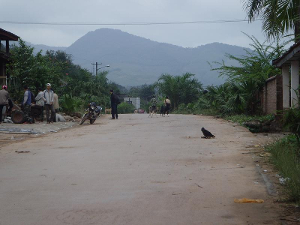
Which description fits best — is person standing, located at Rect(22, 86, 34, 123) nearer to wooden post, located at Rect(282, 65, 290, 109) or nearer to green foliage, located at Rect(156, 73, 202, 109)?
wooden post, located at Rect(282, 65, 290, 109)

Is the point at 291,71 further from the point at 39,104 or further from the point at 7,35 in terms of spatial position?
the point at 7,35

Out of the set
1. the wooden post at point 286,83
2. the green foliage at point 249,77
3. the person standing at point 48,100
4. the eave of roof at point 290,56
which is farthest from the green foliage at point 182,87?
the eave of roof at point 290,56

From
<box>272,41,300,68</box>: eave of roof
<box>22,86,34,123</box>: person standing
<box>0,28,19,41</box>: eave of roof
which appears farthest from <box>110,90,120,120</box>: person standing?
<box>272,41,300,68</box>: eave of roof

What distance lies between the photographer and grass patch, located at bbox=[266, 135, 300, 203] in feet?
19.4

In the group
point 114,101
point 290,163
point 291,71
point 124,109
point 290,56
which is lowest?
point 290,163

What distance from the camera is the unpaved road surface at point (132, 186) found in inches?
211

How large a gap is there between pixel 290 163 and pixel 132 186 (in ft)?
8.83

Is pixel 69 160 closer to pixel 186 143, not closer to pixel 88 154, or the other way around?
pixel 88 154

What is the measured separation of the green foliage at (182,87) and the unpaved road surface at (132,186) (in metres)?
42.6

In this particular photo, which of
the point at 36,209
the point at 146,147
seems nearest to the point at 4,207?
the point at 36,209

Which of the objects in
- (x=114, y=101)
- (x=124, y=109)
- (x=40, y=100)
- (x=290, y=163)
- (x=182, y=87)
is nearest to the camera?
(x=290, y=163)

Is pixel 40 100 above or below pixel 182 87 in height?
below

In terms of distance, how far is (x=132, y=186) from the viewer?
702 cm

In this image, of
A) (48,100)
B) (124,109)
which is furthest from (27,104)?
(124,109)
